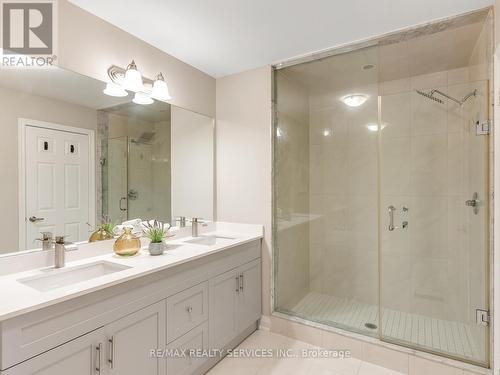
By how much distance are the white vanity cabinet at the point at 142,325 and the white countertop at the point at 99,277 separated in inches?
1.8

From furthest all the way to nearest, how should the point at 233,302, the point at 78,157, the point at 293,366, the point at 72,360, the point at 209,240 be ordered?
the point at 209,240
the point at 233,302
the point at 293,366
the point at 78,157
the point at 72,360

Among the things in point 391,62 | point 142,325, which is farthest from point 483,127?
point 142,325

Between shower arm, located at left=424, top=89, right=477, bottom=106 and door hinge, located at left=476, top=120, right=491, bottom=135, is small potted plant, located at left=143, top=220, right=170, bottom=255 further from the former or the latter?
shower arm, located at left=424, top=89, right=477, bottom=106

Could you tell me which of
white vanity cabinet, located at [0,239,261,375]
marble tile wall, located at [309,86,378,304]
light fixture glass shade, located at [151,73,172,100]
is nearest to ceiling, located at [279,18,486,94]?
marble tile wall, located at [309,86,378,304]

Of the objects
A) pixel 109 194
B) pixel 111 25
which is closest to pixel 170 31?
pixel 111 25

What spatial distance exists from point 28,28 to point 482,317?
3.35m

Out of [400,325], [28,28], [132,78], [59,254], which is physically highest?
[28,28]

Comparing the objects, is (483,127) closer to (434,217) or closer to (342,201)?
(434,217)

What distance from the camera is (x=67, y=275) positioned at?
5.11 feet

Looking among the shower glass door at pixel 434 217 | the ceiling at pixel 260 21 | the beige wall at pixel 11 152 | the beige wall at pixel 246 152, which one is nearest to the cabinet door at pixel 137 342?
the beige wall at pixel 11 152

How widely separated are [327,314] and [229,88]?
237 cm

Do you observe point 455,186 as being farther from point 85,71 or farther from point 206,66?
point 85,71

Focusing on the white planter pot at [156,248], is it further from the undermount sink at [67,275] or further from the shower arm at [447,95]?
the shower arm at [447,95]

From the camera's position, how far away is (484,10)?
5.88 ft
